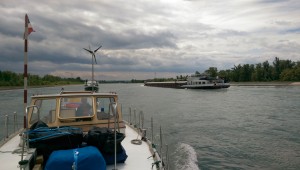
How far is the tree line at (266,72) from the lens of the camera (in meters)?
131

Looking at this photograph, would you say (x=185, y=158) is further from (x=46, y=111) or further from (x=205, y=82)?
(x=205, y=82)

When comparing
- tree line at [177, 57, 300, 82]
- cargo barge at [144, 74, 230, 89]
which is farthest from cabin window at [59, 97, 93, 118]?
tree line at [177, 57, 300, 82]

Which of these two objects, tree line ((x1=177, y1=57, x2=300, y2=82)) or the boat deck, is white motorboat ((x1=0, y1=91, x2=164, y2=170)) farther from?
tree line ((x1=177, y1=57, x2=300, y2=82))

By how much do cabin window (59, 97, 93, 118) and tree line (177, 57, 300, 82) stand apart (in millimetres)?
124550

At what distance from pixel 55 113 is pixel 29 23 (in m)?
3.36

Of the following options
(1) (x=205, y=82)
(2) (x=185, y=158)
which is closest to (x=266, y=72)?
(1) (x=205, y=82)

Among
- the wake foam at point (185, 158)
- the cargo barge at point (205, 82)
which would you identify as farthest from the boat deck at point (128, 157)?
the cargo barge at point (205, 82)

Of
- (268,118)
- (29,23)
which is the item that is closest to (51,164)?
(29,23)

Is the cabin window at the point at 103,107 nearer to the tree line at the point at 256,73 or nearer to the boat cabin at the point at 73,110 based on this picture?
the boat cabin at the point at 73,110

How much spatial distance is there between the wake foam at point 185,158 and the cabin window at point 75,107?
6.14 meters

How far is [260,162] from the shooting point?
13.8 m

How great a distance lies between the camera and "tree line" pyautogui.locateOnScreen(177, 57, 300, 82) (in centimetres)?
13105

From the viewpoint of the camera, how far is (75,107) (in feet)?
29.8

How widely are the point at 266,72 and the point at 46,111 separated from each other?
497 ft
